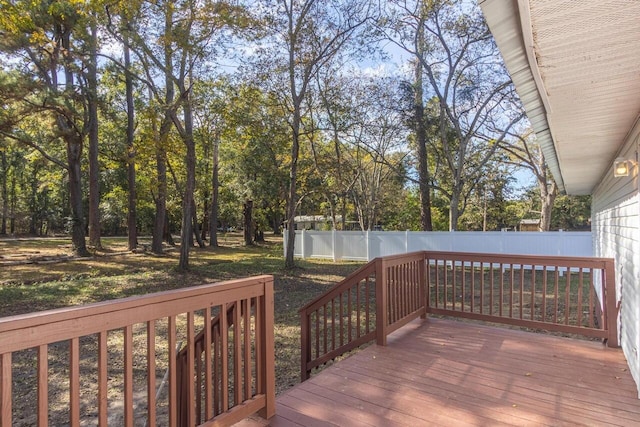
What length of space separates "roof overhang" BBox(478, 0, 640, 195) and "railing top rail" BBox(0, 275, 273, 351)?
177cm

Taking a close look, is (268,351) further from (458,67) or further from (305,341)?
(458,67)

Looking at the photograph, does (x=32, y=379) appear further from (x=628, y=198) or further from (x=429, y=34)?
(x=429, y=34)

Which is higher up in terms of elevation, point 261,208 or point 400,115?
point 400,115

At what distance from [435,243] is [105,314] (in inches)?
440

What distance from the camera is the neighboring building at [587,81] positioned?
4.39ft

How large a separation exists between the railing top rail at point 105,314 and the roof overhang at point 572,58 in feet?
5.80

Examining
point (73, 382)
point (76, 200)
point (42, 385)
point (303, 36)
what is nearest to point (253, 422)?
point (73, 382)

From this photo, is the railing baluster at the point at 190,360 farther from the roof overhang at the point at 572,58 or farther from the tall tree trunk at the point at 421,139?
the tall tree trunk at the point at 421,139

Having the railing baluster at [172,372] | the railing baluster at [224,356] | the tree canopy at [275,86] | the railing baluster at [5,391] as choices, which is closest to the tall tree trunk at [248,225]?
the tree canopy at [275,86]

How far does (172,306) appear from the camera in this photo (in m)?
1.84

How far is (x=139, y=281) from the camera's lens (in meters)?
9.66

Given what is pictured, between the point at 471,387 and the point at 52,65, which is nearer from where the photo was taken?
the point at 471,387

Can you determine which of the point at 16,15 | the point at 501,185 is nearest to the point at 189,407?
the point at 16,15

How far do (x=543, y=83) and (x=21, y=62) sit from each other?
14904 mm
